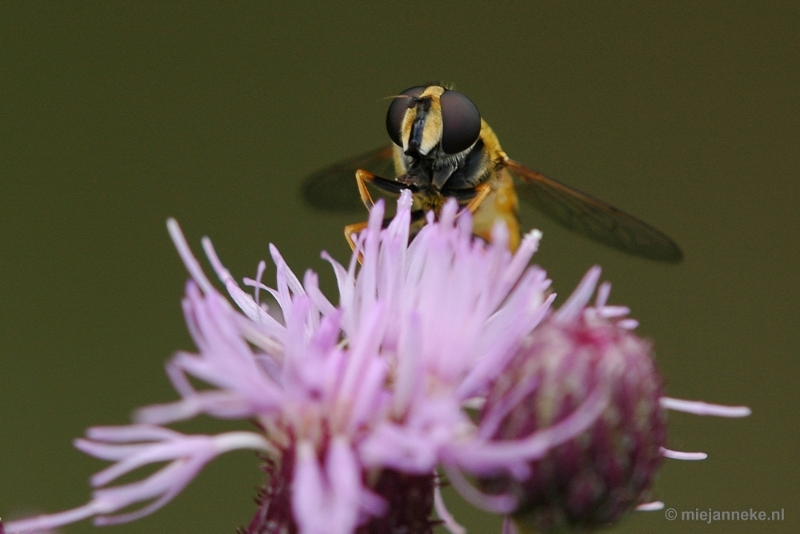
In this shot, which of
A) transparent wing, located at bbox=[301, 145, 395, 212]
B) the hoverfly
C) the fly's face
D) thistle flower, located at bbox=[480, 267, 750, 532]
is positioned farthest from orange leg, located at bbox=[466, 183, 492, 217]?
thistle flower, located at bbox=[480, 267, 750, 532]

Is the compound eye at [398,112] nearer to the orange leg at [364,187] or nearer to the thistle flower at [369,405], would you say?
the orange leg at [364,187]

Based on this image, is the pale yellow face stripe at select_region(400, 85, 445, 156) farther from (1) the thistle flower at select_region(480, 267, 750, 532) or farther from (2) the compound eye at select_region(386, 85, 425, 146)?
(1) the thistle flower at select_region(480, 267, 750, 532)

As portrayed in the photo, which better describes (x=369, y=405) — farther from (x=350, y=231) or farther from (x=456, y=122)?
(x=456, y=122)

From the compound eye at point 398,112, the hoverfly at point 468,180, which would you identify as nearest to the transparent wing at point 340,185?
the hoverfly at point 468,180

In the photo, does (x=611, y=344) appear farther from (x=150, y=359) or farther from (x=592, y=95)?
(x=592, y=95)

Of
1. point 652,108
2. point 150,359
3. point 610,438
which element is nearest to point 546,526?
point 610,438
